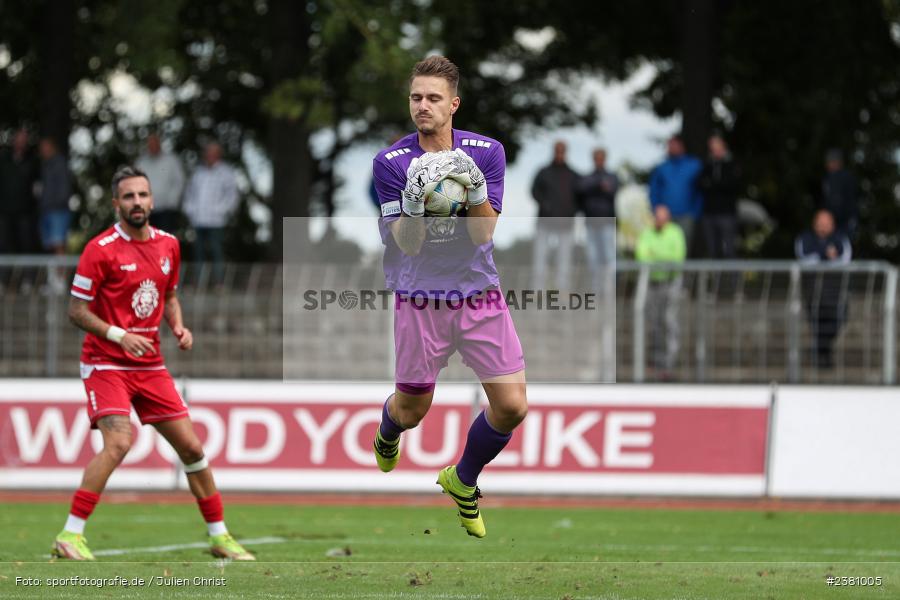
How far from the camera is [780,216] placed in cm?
2745

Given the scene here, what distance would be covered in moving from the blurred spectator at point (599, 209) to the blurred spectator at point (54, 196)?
22.1 ft

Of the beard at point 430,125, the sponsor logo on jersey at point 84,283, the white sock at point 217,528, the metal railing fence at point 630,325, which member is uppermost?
the beard at point 430,125

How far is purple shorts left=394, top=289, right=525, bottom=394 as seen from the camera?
28.9 feet

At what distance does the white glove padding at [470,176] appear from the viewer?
806cm

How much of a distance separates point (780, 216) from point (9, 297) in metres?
14.9

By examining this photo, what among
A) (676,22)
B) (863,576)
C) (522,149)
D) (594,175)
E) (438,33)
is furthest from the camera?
(522,149)

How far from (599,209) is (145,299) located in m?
9.32

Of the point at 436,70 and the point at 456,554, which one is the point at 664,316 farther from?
the point at 436,70

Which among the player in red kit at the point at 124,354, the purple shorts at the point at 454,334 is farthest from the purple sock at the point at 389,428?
the player in red kit at the point at 124,354

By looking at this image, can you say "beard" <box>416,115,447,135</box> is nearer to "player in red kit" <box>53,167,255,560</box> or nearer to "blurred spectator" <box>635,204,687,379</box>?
"player in red kit" <box>53,167,255,560</box>

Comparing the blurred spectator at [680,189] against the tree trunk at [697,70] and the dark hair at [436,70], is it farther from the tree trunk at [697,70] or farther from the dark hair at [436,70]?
the dark hair at [436,70]

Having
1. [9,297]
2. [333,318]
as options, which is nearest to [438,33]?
[333,318]

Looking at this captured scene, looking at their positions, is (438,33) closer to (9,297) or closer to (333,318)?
(333,318)

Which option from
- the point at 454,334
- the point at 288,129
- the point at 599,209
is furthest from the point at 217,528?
the point at 288,129
